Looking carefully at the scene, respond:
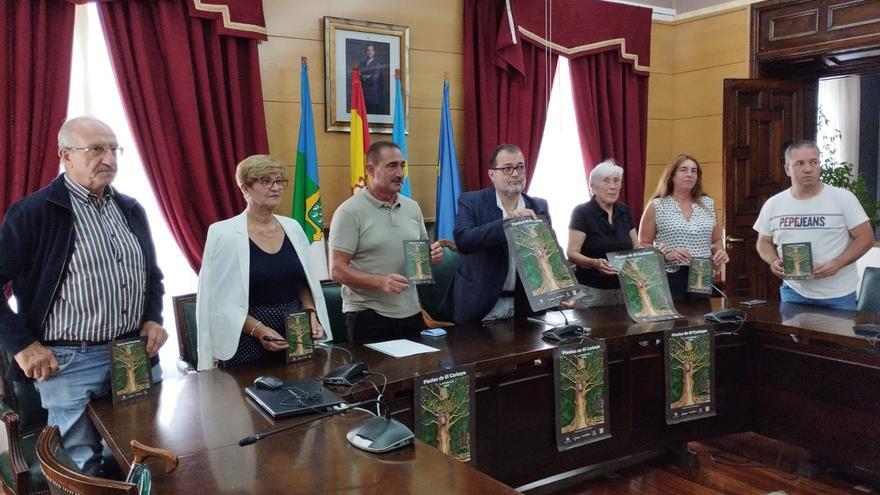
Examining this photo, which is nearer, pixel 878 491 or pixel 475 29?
pixel 878 491

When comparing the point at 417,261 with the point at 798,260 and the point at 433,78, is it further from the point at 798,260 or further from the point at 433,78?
the point at 433,78

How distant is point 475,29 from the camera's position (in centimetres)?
498

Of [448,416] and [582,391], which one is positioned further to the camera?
[582,391]

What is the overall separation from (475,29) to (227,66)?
5.76ft

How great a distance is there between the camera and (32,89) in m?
3.49

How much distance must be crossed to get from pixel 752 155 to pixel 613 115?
3.38ft

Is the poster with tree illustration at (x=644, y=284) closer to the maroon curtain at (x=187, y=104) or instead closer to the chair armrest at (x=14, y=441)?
the maroon curtain at (x=187, y=104)

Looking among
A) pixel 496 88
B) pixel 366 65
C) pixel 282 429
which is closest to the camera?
pixel 282 429

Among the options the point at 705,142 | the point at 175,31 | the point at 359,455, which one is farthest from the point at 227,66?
the point at 705,142

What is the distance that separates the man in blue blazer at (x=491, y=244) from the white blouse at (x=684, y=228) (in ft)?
2.55

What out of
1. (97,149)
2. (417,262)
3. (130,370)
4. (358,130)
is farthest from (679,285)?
(97,149)

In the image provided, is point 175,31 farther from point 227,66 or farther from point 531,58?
point 531,58

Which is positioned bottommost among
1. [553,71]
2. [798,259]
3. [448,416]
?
[448,416]

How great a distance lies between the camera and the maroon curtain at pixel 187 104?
3.74m
